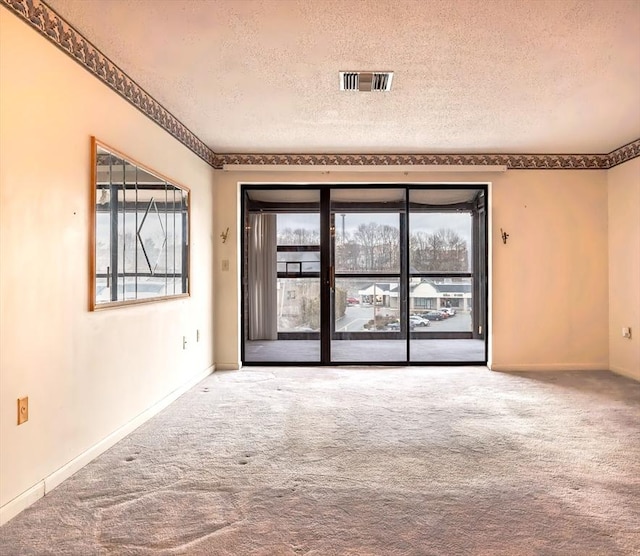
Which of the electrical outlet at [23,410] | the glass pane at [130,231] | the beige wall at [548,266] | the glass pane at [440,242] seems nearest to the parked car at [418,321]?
the glass pane at [440,242]

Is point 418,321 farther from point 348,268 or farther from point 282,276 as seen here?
point 282,276

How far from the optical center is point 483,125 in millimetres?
3820

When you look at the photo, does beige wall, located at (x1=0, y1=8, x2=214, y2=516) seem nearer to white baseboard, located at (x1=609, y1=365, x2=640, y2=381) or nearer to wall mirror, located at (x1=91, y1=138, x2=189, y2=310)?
wall mirror, located at (x1=91, y1=138, x2=189, y2=310)

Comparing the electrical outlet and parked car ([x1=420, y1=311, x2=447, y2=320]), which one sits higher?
parked car ([x1=420, y1=311, x2=447, y2=320])

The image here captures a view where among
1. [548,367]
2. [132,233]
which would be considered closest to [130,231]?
[132,233]

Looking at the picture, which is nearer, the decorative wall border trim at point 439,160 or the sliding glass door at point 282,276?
the decorative wall border trim at point 439,160

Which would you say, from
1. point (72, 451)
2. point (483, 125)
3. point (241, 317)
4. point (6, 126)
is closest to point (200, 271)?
point (241, 317)

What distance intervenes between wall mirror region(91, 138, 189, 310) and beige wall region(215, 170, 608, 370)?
1.91 metres

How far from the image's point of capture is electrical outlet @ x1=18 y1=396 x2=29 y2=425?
1.99 metres

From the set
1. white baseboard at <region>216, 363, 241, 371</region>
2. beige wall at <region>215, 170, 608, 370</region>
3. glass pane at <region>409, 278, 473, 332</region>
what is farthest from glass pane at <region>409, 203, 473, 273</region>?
white baseboard at <region>216, 363, 241, 371</region>

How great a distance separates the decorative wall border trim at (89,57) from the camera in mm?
2051

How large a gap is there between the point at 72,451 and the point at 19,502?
0.41 m

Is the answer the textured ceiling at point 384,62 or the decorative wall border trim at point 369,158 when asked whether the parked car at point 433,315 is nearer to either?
the decorative wall border trim at point 369,158

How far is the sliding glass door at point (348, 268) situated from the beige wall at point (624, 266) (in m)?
1.28
